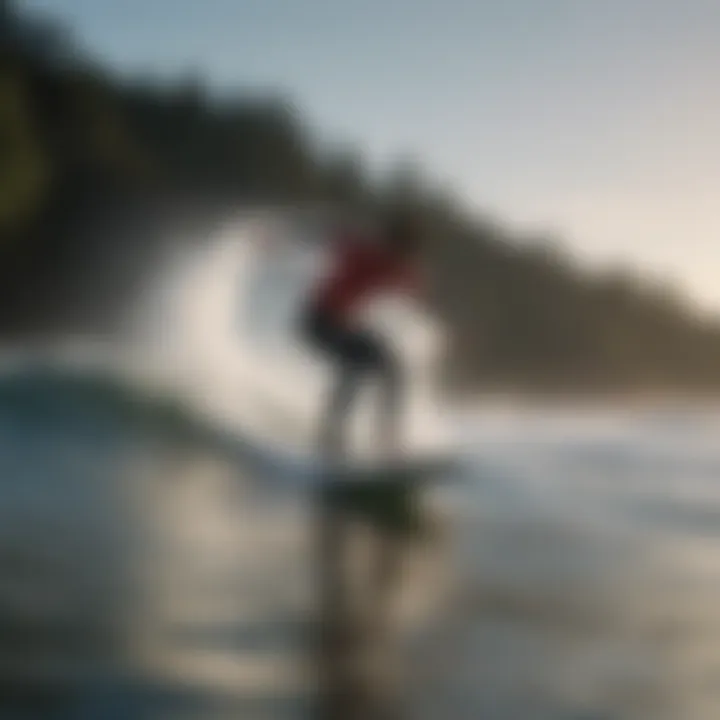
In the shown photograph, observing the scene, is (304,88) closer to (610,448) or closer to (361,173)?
(361,173)

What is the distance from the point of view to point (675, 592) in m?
1.07

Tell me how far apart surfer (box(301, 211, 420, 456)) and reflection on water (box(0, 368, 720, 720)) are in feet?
0.27

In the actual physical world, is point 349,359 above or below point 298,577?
above

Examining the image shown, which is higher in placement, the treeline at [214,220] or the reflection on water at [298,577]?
the treeline at [214,220]

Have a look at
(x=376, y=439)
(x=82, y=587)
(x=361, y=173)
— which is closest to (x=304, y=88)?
(x=361, y=173)

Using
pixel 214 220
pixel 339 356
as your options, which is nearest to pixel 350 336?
pixel 339 356

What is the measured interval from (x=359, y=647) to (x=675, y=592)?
273 millimetres

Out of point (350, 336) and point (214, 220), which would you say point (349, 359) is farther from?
point (214, 220)

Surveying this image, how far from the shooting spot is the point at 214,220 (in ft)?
3.73

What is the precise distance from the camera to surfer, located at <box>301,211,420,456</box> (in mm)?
1100

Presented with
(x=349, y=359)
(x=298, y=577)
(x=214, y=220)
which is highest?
(x=214, y=220)

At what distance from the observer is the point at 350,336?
3.62 ft

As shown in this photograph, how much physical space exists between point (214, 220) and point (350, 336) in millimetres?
166

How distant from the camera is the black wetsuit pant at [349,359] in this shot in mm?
1101
